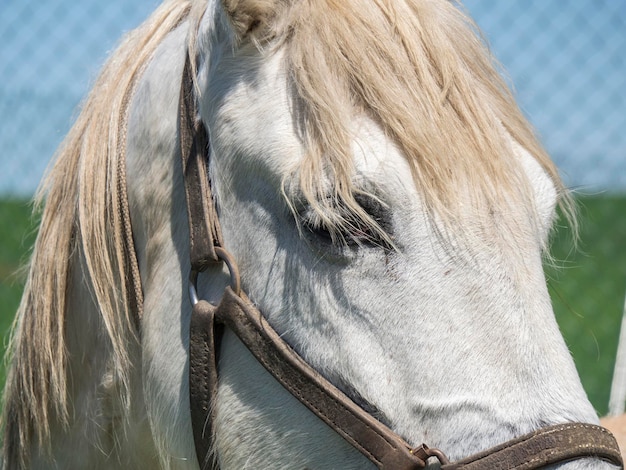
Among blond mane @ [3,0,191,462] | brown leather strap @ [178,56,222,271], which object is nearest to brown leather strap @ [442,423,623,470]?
brown leather strap @ [178,56,222,271]

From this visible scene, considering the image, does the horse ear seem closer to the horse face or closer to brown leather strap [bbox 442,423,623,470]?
the horse face

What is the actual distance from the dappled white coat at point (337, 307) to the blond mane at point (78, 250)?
8cm

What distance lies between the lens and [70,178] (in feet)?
6.35

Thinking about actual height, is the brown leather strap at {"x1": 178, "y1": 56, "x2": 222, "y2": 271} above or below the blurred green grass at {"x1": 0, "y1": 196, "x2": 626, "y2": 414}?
above

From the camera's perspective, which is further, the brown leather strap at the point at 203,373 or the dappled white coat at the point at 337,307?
the brown leather strap at the point at 203,373

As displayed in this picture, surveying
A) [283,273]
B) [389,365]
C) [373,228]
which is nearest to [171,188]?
[283,273]

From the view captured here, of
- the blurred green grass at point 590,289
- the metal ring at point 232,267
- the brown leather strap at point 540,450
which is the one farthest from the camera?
Answer: the blurred green grass at point 590,289

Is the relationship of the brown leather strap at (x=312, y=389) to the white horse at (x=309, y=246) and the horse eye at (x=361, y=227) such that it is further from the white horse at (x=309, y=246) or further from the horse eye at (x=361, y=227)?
the horse eye at (x=361, y=227)

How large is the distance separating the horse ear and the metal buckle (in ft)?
1.45

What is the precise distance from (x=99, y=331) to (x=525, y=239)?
97 cm

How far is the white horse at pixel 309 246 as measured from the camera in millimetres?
1381

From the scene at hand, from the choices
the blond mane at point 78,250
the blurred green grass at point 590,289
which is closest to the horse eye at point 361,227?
the blond mane at point 78,250

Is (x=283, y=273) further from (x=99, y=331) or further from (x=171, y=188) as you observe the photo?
(x=99, y=331)

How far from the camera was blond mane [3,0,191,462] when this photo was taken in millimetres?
1793
